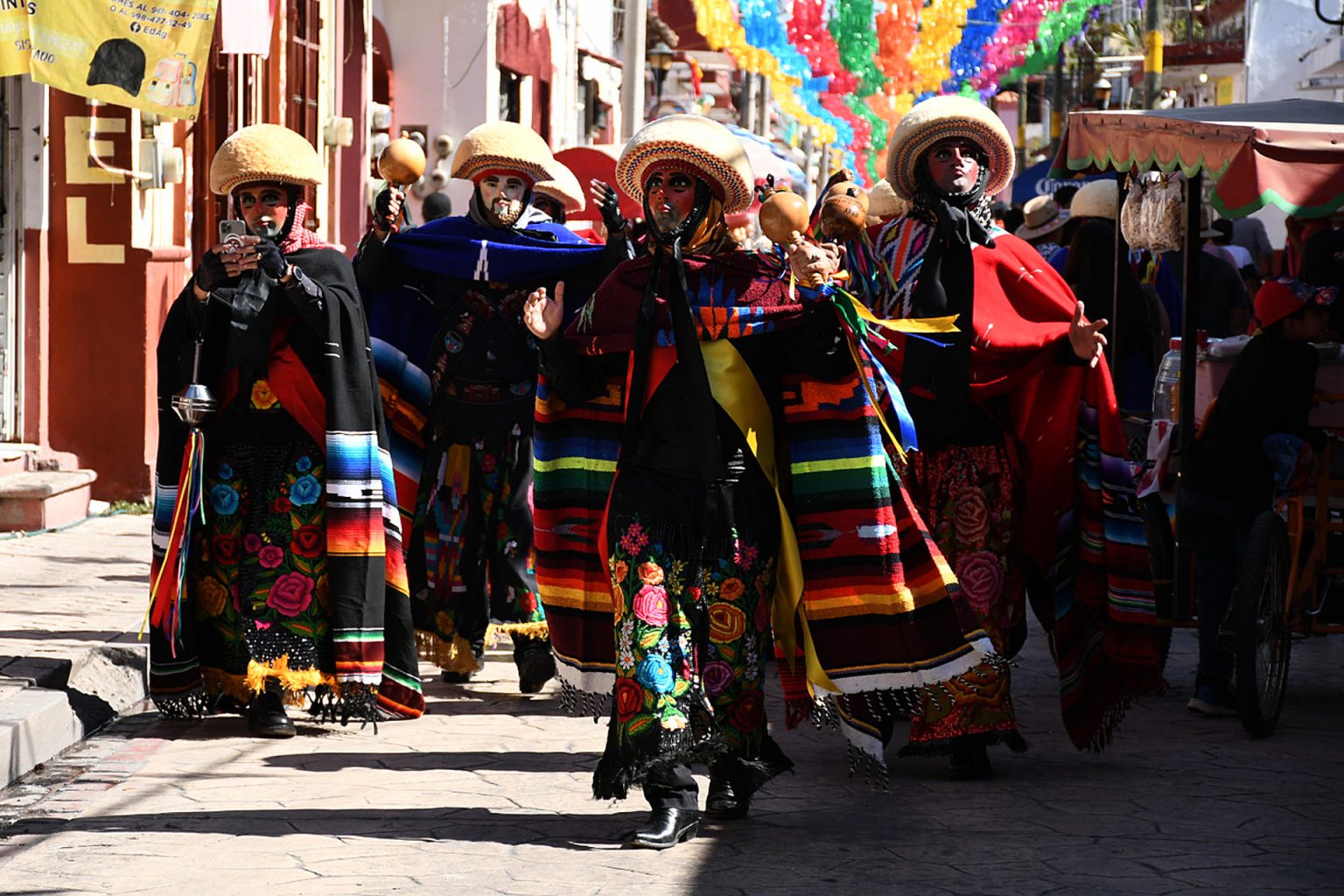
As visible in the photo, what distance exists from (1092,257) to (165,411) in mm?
5178

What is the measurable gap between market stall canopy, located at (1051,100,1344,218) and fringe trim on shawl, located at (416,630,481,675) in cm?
310

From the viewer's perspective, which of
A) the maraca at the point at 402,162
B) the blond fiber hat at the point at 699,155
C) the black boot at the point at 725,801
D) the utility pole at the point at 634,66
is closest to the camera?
the blond fiber hat at the point at 699,155

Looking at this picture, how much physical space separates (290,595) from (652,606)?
6.61 feet

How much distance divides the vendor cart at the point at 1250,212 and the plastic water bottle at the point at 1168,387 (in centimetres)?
67

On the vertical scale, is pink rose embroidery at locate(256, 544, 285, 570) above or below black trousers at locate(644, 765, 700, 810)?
above

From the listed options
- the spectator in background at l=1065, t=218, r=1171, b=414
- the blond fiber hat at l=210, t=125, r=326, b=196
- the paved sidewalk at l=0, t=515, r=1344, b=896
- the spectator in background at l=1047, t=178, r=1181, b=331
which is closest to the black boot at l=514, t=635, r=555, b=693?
the paved sidewalk at l=0, t=515, r=1344, b=896

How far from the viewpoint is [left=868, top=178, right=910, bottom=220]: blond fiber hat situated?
28.3 feet

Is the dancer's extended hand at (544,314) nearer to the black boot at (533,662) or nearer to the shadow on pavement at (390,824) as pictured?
the shadow on pavement at (390,824)

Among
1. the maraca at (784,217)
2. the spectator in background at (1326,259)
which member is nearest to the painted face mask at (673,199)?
the maraca at (784,217)

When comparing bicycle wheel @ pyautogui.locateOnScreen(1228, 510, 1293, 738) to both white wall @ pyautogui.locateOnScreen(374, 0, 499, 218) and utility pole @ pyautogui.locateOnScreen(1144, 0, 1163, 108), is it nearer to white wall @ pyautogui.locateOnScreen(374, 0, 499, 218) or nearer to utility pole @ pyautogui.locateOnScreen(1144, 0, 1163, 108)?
white wall @ pyautogui.locateOnScreen(374, 0, 499, 218)

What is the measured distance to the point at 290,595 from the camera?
Answer: 7.11 metres

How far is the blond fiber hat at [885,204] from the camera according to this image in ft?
28.3

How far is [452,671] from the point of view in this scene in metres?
8.21

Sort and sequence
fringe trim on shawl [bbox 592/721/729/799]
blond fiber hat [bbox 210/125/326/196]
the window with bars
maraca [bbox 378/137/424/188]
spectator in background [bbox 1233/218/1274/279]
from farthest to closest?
1. the window with bars
2. spectator in background [bbox 1233/218/1274/279]
3. maraca [bbox 378/137/424/188]
4. blond fiber hat [bbox 210/125/326/196]
5. fringe trim on shawl [bbox 592/721/729/799]
